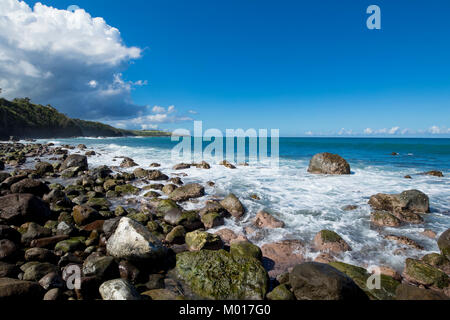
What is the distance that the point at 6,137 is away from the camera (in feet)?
201

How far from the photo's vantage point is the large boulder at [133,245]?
504 centimetres

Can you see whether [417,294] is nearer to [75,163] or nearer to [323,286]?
[323,286]

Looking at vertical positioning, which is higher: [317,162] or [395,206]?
[317,162]

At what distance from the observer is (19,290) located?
3623mm

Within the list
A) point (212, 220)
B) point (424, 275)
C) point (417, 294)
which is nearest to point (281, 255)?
point (212, 220)

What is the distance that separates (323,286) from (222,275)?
2.00 metres

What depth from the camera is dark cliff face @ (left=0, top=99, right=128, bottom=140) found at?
65.4m

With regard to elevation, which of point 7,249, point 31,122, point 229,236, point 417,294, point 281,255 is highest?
point 31,122

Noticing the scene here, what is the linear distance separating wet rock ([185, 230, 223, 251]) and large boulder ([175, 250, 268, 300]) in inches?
29.5

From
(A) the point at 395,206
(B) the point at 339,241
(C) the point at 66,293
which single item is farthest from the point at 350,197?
(C) the point at 66,293
